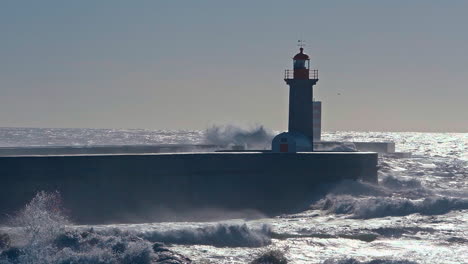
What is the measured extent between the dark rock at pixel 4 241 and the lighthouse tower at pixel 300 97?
13048 millimetres

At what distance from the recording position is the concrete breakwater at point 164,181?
20703 millimetres

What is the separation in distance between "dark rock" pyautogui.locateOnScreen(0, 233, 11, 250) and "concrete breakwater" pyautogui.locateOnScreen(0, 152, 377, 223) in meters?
3.91

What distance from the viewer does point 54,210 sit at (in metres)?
20.3

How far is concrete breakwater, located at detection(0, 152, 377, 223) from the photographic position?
20.7m

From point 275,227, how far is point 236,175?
3.66 metres

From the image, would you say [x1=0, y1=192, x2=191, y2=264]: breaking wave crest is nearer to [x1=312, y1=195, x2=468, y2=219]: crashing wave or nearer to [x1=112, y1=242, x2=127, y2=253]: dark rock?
[x1=112, y1=242, x2=127, y2=253]: dark rock

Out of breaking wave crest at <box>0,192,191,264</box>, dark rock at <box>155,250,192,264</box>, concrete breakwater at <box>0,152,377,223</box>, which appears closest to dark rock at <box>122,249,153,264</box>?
breaking wave crest at <box>0,192,191,264</box>

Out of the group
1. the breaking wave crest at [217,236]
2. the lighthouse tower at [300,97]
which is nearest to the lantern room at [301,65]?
the lighthouse tower at [300,97]

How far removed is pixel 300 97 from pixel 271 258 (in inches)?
486

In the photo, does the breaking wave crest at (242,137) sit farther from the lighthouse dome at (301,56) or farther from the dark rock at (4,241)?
the dark rock at (4,241)

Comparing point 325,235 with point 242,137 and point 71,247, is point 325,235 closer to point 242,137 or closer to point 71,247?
point 71,247

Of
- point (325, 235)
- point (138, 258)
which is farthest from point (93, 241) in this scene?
point (325, 235)

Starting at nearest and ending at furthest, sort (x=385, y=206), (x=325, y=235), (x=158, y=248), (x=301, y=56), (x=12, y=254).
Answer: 1. (x=12, y=254)
2. (x=158, y=248)
3. (x=325, y=235)
4. (x=385, y=206)
5. (x=301, y=56)

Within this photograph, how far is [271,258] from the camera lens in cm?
1579
